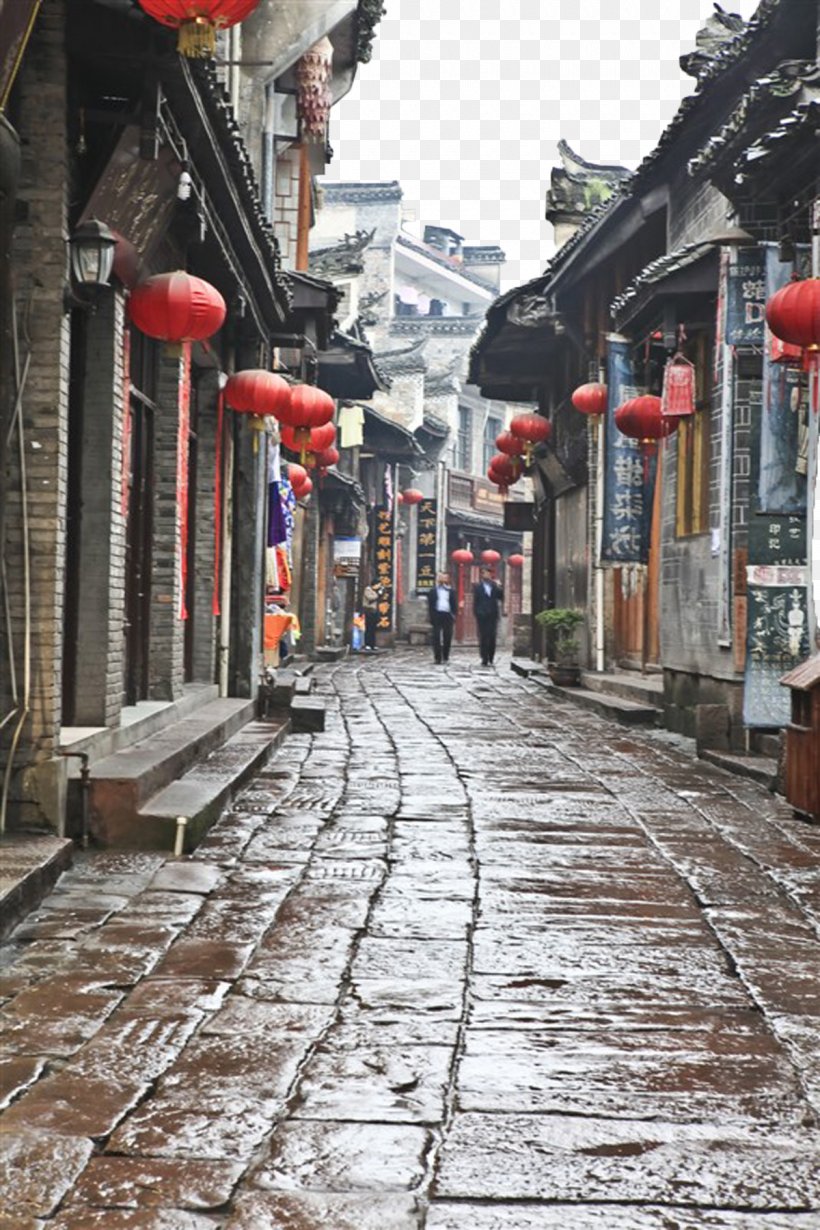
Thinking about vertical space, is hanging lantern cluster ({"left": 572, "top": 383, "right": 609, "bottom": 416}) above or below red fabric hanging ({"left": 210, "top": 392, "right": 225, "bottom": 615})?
above

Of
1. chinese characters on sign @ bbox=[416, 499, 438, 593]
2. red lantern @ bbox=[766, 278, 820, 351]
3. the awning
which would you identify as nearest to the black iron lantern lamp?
red lantern @ bbox=[766, 278, 820, 351]

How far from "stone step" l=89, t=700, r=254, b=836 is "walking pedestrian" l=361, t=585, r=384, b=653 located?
27354 millimetres

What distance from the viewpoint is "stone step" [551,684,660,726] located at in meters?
15.6

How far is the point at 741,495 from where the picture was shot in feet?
41.6

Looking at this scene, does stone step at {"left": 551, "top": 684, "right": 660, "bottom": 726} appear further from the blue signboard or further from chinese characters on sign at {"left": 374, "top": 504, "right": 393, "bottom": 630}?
chinese characters on sign at {"left": 374, "top": 504, "right": 393, "bottom": 630}

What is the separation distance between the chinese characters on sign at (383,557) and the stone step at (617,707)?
2092 cm

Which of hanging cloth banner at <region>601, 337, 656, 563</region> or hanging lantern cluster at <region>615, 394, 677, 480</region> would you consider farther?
hanging cloth banner at <region>601, 337, 656, 563</region>

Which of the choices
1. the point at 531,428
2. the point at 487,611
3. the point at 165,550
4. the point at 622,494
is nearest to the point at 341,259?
the point at 487,611

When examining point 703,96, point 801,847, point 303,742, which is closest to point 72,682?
point 801,847

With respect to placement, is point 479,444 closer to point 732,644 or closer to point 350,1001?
point 732,644

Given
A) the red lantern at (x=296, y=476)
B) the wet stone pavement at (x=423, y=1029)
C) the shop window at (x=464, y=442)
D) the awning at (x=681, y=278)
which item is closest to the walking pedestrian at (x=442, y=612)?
the red lantern at (x=296, y=476)

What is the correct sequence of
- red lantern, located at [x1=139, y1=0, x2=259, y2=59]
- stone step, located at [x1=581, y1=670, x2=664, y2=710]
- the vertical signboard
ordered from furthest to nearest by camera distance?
stone step, located at [x1=581, y1=670, x2=664, y2=710]
the vertical signboard
red lantern, located at [x1=139, y1=0, x2=259, y2=59]

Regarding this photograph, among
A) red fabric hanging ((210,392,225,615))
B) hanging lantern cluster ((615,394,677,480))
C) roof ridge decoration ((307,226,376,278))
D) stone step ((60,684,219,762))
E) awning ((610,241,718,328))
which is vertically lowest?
stone step ((60,684,219,762))

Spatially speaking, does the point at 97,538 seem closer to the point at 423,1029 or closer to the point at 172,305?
the point at 172,305
